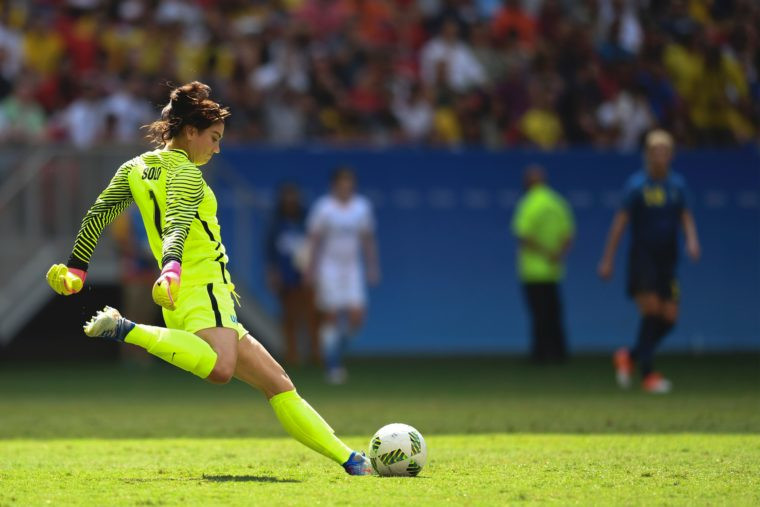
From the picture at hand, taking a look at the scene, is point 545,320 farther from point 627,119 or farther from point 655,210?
point 655,210

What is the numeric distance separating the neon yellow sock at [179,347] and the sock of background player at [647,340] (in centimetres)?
772

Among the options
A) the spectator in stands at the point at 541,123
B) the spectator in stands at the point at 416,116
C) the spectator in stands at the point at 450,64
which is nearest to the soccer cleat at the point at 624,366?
the spectator in stands at the point at 541,123

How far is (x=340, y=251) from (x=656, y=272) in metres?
4.34

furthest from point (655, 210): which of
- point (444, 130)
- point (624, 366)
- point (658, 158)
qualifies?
point (444, 130)

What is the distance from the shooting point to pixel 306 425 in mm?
7832

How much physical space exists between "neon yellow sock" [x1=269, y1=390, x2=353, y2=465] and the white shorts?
888 cm

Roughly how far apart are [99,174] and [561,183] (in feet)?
21.6

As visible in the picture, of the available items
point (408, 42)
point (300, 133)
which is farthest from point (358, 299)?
point (408, 42)

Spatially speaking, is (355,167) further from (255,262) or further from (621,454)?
(621,454)

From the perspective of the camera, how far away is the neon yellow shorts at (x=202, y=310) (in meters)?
7.62

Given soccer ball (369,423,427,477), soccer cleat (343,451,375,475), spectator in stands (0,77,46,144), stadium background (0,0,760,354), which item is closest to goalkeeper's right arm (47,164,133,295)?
soccer cleat (343,451,375,475)

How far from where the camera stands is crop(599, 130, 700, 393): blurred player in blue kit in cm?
1420

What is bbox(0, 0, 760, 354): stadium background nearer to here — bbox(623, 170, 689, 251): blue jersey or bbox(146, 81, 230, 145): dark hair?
bbox(623, 170, 689, 251): blue jersey

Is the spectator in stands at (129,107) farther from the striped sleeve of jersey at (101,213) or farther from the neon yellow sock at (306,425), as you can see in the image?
the neon yellow sock at (306,425)
